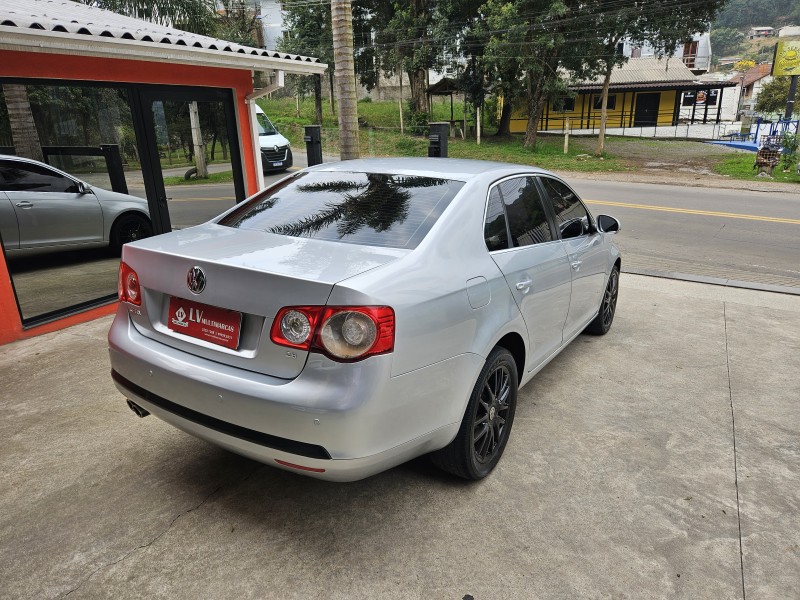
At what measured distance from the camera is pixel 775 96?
50.0m

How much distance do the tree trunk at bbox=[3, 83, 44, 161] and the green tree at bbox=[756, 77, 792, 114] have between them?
58131mm

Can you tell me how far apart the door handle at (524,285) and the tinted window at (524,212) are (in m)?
0.22

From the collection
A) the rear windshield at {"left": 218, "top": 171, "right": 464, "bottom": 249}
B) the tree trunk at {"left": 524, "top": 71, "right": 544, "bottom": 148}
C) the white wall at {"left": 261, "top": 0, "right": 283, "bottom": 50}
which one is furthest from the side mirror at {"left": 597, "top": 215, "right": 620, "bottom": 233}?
the white wall at {"left": 261, "top": 0, "right": 283, "bottom": 50}

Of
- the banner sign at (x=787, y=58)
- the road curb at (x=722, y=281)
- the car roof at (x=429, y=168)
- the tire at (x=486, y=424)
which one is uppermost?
the banner sign at (x=787, y=58)

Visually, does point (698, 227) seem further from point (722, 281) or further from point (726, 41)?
point (726, 41)

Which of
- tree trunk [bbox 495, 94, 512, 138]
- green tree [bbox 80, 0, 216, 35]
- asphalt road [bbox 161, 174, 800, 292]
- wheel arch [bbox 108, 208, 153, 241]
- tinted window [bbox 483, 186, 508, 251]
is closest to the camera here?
tinted window [bbox 483, 186, 508, 251]

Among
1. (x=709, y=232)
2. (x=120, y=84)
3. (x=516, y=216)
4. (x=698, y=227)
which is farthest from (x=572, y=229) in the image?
(x=698, y=227)

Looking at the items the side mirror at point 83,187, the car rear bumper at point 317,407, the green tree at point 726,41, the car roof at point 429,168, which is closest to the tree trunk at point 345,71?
the side mirror at point 83,187

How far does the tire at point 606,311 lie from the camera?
5.13 metres

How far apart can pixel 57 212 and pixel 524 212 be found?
461 centimetres

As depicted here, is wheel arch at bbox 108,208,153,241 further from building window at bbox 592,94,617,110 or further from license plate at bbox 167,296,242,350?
building window at bbox 592,94,617,110

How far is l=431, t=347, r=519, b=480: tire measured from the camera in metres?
2.83

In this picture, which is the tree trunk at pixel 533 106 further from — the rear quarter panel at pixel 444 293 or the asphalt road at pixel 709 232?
the rear quarter panel at pixel 444 293

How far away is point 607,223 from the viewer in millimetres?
4742
